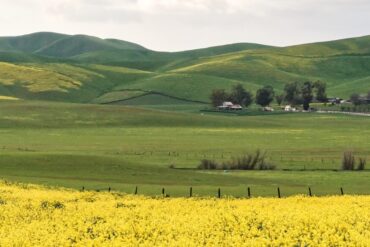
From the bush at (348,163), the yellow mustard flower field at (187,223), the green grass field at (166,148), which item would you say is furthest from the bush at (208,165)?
the yellow mustard flower field at (187,223)

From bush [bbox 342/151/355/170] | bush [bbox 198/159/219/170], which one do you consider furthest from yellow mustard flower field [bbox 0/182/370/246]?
bush [bbox 342/151/355/170]

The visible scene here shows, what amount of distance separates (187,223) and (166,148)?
80020 mm

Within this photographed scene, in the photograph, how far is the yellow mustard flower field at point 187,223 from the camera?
22125 mm

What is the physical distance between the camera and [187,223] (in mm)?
26906

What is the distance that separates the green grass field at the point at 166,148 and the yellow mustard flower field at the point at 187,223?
15.0 m

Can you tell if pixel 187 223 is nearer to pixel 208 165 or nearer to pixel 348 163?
pixel 208 165

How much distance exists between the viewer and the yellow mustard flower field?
22.1 meters

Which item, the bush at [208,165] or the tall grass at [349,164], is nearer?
the tall grass at [349,164]

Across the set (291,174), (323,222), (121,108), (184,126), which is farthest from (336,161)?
(121,108)

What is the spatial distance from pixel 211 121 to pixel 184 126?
10.5m

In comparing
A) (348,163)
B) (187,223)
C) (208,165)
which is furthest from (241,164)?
(187,223)

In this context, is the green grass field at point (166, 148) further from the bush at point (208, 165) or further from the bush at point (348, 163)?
the bush at point (348, 163)

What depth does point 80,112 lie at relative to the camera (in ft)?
579

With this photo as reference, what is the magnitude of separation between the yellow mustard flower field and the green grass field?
15027 millimetres
